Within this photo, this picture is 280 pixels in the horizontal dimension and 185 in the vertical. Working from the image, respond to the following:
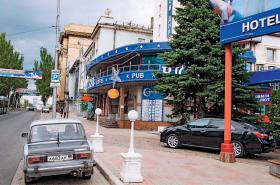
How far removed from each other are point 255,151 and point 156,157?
12.3 ft

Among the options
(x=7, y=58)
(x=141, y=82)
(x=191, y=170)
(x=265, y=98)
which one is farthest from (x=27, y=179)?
(x=7, y=58)

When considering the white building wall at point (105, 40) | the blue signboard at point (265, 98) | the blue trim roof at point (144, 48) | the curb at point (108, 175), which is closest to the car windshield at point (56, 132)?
the curb at point (108, 175)

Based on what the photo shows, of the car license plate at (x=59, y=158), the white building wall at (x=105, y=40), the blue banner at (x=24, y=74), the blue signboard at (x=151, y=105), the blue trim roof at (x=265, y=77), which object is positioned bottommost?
the car license plate at (x=59, y=158)

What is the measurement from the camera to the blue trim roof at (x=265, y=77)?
61.7ft

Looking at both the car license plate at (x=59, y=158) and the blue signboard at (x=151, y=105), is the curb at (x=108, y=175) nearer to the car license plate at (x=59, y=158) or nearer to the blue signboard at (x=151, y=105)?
the car license plate at (x=59, y=158)

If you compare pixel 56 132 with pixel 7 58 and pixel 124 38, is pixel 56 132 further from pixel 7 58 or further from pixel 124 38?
pixel 7 58

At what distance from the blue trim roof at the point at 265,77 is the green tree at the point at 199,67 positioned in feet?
5.00

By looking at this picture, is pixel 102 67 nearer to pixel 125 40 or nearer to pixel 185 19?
pixel 125 40

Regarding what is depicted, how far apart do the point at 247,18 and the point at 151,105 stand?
17.6 m

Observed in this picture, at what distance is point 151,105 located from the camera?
97.1ft

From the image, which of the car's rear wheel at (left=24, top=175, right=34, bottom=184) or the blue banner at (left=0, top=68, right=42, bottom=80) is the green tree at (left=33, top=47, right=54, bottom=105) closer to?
the blue banner at (left=0, top=68, right=42, bottom=80)

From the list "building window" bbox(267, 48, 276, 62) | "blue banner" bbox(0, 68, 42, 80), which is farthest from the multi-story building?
"building window" bbox(267, 48, 276, 62)

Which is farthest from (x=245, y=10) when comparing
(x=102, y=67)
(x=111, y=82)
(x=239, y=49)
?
(x=102, y=67)

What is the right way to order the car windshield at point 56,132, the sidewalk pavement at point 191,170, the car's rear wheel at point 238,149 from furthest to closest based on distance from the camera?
the car's rear wheel at point 238,149, the car windshield at point 56,132, the sidewalk pavement at point 191,170
